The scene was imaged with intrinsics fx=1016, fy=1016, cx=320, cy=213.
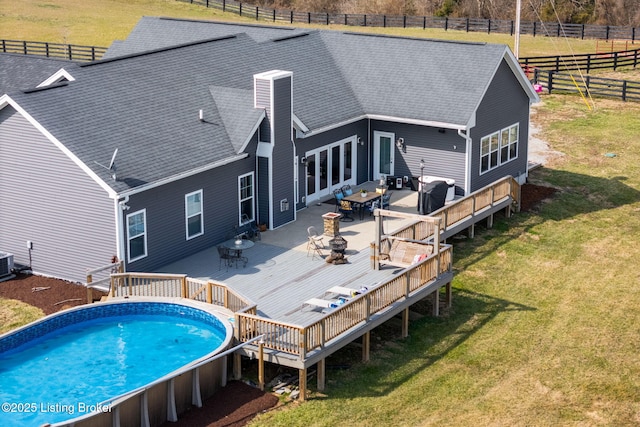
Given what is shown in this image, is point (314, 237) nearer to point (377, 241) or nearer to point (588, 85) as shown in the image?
point (377, 241)

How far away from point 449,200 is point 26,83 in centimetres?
1636

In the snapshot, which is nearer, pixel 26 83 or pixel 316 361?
pixel 316 361

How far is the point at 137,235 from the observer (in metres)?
27.5

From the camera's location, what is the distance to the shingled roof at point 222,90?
28.1 m

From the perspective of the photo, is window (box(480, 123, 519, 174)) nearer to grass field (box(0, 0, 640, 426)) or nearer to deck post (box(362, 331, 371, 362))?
grass field (box(0, 0, 640, 426))

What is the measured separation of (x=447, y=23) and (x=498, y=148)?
40825 mm

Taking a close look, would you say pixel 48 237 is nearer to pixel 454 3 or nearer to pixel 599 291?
pixel 599 291

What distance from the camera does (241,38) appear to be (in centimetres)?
3741

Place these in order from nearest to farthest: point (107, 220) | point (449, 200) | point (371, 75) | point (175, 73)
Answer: point (107, 220)
point (175, 73)
point (449, 200)
point (371, 75)

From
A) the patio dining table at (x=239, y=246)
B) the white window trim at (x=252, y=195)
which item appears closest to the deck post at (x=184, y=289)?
the patio dining table at (x=239, y=246)

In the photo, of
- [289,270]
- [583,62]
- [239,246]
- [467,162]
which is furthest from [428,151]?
[583,62]

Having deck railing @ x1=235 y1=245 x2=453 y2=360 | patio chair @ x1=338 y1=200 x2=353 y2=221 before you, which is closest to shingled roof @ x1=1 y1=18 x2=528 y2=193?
patio chair @ x1=338 y1=200 x2=353 y2=221

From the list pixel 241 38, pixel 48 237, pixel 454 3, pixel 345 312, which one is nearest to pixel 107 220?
pixel 48 237

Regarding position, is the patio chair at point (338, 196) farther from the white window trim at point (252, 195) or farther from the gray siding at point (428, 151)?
the white window trim at point (252, 195)
